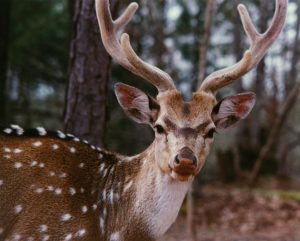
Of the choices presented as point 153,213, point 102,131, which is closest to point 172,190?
point 153,213

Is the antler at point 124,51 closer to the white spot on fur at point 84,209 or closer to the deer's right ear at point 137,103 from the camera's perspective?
the deer's right ear at point 137,103

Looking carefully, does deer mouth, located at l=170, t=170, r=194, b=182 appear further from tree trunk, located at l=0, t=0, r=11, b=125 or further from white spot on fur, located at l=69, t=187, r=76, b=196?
tree trunk, located at l=0, t=0, r=11, b=125

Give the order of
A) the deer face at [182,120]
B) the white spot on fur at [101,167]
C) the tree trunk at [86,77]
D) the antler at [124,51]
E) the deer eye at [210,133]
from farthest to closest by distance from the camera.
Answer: the tree trunk at [86,77], the white spot on fur at [101,167], the antler at [124,51], the deer eye at [210,133], the deer face at [182,120]

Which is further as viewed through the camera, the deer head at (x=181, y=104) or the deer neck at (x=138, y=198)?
the deer neck at (x=138, y=198)

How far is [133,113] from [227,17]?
1431 centimetres

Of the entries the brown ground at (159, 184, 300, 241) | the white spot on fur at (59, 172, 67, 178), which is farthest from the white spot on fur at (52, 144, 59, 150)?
the brown ground at (159, 184, 300, 241)

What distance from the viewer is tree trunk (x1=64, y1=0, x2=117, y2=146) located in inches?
284

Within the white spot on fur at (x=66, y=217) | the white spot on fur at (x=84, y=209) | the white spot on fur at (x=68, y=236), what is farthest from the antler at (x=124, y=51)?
the white spot on fur at (x=68, y=236)

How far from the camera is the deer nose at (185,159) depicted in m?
4.86

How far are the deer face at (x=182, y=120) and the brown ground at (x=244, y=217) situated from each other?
5.58 m

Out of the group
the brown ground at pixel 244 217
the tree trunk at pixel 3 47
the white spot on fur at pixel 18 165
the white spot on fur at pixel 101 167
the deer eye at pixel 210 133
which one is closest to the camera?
the deer eye at pixel 210 133

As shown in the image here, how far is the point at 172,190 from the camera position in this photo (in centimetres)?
532

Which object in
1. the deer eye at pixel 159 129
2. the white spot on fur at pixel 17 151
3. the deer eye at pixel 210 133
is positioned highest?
the deer eye at pixel 210 133

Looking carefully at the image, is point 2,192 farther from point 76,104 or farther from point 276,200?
point 276,200
